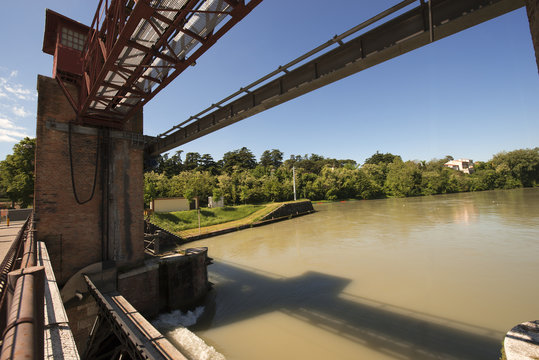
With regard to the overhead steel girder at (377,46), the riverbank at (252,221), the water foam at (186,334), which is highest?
the overhead steel girder at (377,46)

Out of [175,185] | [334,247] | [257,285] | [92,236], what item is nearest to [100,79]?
[92,236]

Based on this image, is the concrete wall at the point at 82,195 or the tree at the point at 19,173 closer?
the concrete wall at the point at 82,195

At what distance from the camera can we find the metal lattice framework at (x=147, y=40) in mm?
4301

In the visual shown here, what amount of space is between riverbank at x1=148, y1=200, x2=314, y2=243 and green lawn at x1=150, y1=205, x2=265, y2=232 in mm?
461

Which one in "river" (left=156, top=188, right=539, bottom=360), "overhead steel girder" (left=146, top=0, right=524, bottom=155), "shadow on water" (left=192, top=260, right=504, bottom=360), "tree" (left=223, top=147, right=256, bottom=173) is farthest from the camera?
"tree" (left=223, top=147, right=256, bottom=173)

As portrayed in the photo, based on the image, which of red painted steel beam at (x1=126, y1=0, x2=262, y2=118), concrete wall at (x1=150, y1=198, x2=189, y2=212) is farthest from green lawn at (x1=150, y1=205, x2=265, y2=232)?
red painted steel beam at (x1=126, y1=0, x2=262, y2=118)

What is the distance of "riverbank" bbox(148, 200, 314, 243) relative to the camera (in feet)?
68.8

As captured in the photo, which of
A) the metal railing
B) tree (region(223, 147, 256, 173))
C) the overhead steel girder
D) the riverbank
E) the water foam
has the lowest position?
the water foam

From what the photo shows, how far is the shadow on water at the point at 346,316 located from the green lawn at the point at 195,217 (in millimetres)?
11647

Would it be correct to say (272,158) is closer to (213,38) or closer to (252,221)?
(252,221)

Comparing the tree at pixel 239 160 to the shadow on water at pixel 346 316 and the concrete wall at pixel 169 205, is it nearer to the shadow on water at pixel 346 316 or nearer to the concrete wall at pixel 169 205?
the concrete wall at pixel 169 205

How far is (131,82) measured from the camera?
6.05m

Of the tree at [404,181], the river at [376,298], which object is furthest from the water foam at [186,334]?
the tree at [404,181]

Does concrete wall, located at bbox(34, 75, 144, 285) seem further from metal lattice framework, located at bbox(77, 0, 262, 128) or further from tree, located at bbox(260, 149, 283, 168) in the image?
tree, located at bbox(260, 149, 283, 168)
